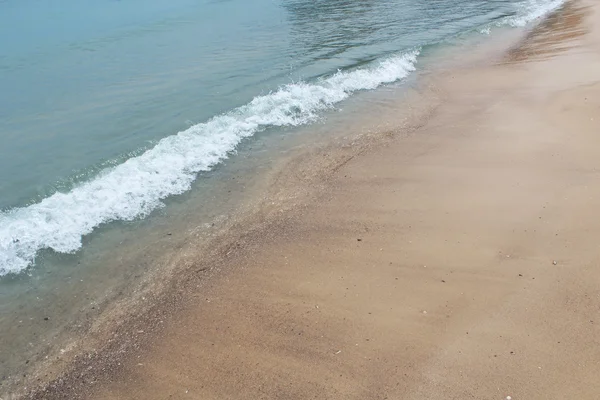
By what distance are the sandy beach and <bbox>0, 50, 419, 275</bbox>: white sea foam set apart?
1.75 metres

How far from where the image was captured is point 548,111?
967 cm

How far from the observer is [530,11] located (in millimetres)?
21875

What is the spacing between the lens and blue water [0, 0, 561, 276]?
309 inches

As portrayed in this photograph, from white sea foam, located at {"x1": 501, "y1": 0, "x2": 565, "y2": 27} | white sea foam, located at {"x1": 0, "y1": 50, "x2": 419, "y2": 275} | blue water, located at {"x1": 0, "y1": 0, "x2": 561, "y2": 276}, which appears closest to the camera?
white sea foam, located at {"x1": 0, "y1": 50, "x2": 419, "y2": 275}

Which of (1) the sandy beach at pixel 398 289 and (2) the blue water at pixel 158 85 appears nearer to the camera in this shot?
(1) the sandy beach at pixel 398 289

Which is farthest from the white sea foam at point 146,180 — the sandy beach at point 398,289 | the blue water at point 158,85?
the sandy beach at point 398,289

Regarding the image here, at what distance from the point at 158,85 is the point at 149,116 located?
8.11 ft

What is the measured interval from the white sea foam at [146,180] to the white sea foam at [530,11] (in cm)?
1150

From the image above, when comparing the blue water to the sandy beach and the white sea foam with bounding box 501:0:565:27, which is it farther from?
the sandy beach

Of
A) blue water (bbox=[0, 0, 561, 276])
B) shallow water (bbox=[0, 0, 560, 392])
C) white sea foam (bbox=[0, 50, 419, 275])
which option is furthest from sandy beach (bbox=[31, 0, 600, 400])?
blue water (bbox=[0, 0, 561, 276])

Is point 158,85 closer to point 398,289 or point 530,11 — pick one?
point 398,289

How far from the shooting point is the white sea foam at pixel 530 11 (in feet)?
65.1

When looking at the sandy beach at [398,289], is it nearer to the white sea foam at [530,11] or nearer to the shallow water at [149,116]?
the shallow water at [149,116]

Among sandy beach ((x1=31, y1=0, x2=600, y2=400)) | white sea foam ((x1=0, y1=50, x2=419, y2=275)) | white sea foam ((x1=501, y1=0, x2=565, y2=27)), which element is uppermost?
white sea foam ((x1=501, y1=0, x2=565, y2=27))
